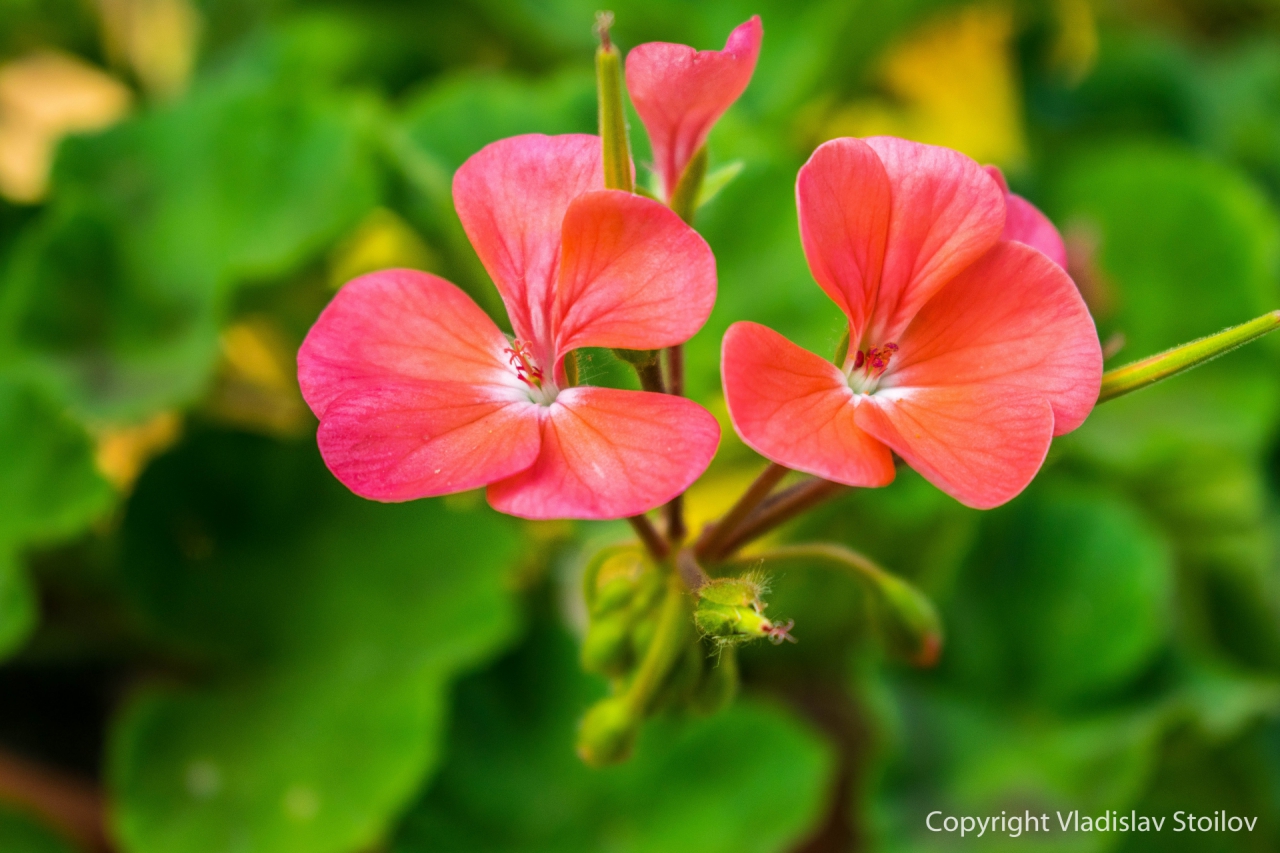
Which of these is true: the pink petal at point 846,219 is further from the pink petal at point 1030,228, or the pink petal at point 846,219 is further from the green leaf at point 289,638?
the green leaf at point 289,638

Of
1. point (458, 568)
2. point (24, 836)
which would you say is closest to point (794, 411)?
point (458, 568)

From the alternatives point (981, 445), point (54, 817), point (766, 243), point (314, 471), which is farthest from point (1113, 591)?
point (54, 817)

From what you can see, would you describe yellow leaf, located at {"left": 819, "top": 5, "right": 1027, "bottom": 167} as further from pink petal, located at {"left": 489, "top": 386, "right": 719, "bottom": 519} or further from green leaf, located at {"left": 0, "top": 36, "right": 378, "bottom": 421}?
pink petal, located at {"left": 489, "top": 386, "right": 719, "bottom": 519}

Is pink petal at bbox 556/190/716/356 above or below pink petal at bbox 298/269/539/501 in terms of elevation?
above

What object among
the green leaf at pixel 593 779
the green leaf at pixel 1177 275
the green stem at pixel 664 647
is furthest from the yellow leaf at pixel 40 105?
the green leaf at pixel 1177 275

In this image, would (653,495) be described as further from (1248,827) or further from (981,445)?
(1248,827)

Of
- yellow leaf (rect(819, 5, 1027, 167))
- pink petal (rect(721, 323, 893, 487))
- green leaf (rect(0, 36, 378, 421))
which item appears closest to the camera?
pink petal (rect(721, 323, 893, 487))

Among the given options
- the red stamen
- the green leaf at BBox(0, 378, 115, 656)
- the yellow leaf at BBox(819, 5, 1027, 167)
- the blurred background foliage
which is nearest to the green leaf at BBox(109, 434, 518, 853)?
the blurred background foliage
